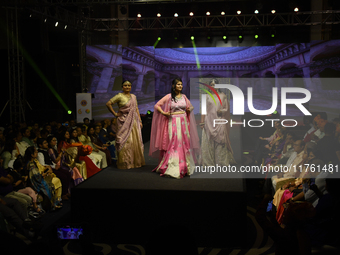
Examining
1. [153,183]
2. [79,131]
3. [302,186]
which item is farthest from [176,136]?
[79,131]

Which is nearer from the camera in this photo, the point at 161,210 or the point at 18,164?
the point at 161,210

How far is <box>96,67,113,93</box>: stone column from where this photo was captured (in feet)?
37.5

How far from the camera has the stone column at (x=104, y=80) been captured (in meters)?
11.4

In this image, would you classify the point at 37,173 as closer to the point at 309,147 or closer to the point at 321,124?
the point at 309,147

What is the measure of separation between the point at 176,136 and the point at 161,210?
104cm

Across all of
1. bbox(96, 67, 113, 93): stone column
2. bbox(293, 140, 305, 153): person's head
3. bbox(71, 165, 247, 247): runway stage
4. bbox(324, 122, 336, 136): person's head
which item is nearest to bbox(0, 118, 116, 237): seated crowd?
→ bbox(71, 165, 247, 247): runway stage

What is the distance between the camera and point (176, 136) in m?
4.00

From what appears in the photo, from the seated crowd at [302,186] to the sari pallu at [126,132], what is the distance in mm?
1849

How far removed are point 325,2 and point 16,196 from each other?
996 centimetres

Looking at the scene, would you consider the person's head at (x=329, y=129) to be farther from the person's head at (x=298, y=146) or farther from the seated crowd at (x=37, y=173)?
the seated crowd at (x=37, y=173)

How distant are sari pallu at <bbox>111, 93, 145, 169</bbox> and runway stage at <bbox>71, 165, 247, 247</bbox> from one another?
98 cm

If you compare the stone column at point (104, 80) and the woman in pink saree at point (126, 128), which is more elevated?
the stone column at point (104, 80)

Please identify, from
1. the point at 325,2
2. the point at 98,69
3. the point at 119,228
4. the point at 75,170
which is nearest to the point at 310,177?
the point at 119,228

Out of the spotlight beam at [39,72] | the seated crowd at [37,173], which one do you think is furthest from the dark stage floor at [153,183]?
the spotlight beam at [39,72]
